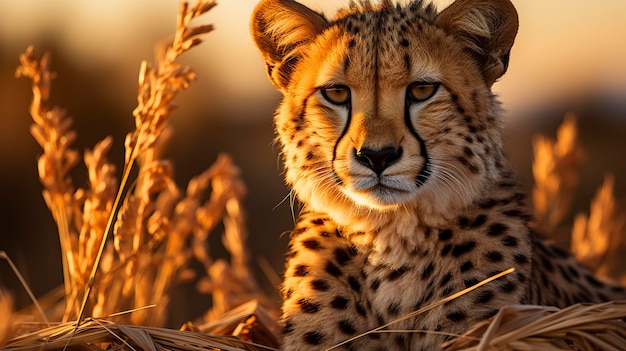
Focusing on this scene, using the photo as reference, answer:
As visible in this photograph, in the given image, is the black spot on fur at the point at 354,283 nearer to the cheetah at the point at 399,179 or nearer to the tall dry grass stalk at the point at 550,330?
the cheetah at the point at 399,179

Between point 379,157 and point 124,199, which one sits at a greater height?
point 379,157

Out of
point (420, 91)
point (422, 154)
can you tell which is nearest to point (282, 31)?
point (420, 91)

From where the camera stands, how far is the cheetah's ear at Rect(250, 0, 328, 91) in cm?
271

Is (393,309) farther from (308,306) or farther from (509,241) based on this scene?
(509,241)

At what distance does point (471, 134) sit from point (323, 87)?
447 mm

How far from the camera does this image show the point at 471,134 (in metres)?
2.52

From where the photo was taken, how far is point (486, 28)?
2.61 meters

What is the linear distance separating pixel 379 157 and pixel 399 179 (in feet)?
0.29

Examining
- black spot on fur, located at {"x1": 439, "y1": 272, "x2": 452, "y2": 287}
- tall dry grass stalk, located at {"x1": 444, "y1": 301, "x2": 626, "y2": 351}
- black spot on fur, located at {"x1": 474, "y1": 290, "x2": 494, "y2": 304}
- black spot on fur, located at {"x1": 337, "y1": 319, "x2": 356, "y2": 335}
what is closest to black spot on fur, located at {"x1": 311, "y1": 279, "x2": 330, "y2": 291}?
black spot on fur, located at {"x1": 337, "y1": 319, "x2": 356, "y2": 335}

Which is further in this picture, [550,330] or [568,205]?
[568,205]

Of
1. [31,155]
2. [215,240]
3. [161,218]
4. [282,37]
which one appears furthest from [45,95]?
[31,155]

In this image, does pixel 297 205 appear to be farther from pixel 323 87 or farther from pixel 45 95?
pixel 45 95

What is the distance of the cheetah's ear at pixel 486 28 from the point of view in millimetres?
2576

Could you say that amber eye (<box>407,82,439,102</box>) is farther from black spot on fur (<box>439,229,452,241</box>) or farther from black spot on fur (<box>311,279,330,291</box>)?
black spot on fur (<box>311,279,330,291</box>)
